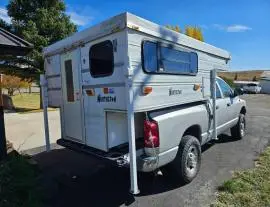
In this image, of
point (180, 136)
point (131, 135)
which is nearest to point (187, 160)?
point (180, 136)

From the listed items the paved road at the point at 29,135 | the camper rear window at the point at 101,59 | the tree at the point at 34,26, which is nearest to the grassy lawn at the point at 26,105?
the tree at the point at 34,26

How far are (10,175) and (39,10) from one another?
600 inches

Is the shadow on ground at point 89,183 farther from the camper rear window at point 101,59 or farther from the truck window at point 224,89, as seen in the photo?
the truck window at point 224,89

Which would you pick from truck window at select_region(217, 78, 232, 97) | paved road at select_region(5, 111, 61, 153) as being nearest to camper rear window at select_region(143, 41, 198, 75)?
truck window at select_region(217, 78, 232, 97)

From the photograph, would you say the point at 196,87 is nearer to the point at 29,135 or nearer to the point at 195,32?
the point at 29,135

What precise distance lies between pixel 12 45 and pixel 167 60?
2.72 metres

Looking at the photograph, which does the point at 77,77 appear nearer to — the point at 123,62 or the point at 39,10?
the point at 123,62

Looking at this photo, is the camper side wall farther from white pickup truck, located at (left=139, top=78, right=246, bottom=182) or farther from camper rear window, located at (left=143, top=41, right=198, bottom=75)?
white pickup truck, located at (left=139, top=78, right=246, bottom=182)

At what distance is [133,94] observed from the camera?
368cm

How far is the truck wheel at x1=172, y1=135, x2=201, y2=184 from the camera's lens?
4355mm

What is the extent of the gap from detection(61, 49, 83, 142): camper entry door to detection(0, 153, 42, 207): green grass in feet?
3.20

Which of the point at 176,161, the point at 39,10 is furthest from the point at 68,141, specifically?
the point at 39,10

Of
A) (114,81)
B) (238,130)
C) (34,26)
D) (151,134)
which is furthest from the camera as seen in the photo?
(34,26)

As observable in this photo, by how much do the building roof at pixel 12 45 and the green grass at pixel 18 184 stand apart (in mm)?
2059
